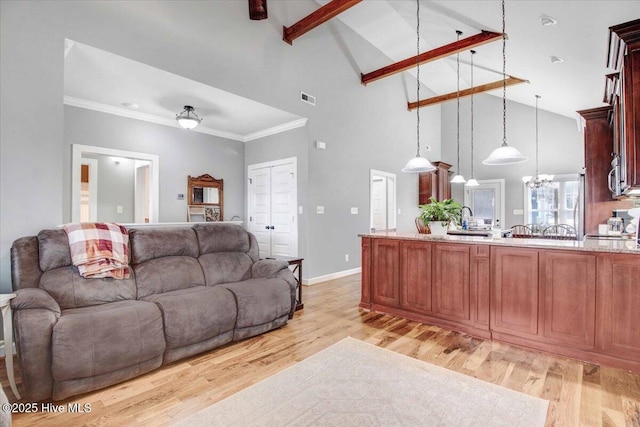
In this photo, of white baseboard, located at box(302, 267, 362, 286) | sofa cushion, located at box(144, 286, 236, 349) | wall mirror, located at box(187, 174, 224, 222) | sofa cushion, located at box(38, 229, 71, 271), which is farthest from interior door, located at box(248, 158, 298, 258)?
sofa cushion, located at box(38, 229, 71, 271)

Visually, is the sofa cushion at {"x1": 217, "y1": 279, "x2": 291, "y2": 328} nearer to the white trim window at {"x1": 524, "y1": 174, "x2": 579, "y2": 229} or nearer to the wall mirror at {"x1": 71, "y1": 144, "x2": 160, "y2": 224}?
the wall mirror at {"x1": 71, "y1": 144, "x2": 160, "y2": 224}

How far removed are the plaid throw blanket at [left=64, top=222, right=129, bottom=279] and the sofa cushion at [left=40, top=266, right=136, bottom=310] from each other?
0.19ft

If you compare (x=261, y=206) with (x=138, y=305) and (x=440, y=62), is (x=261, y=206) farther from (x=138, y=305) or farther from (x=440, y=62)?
(x=440, y=62)

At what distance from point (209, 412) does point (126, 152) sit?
4310 mm

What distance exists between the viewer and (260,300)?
2.97 m

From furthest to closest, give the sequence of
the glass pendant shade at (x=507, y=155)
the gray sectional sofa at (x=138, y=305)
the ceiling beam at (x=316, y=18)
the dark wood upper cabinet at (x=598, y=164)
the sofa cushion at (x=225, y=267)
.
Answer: the ceiling beam at (x=316, y=18) → the dark wood upper cabinet at (x=598, y=164) → the sofa cushion at (x=225, y=267) → the glass pendant shade at (x=507, y=155) → the gray sectional sofa at (x=138, y=305)

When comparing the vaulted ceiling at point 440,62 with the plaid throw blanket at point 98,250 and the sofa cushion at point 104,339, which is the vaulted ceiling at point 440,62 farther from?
the sofa cushion at point 104,339

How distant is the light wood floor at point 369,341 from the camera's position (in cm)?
185

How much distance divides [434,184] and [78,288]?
806 centimetres

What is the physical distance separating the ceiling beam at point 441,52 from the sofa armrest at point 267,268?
3828 mm

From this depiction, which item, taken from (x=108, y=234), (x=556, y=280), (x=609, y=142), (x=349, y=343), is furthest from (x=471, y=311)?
(x=108, y=234)

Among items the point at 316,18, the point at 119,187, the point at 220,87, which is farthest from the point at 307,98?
the point at 119,187

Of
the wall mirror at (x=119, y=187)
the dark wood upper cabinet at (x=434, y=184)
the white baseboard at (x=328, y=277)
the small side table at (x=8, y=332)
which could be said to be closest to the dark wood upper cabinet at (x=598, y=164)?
the white baseboard at (x=328, y=277)

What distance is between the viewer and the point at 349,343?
283 centimetres
